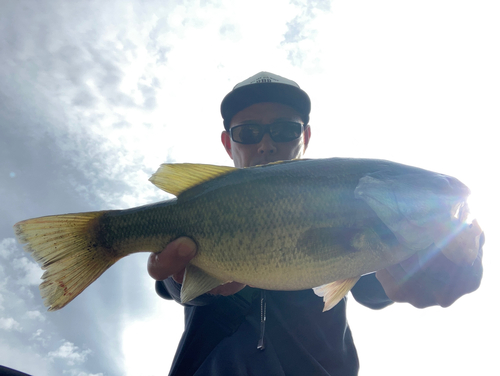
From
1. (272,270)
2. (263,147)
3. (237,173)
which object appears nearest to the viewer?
(272,270)

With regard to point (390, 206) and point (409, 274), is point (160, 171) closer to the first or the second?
point (390, 206)

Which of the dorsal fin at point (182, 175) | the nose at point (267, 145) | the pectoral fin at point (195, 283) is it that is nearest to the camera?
the pectoral fin at point (195, 283)

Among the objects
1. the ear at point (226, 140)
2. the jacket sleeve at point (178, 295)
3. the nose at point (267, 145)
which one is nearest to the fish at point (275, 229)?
the jacket sleeve at point (178, 295)

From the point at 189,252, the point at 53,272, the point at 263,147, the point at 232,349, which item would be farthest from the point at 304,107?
the point at 53,272

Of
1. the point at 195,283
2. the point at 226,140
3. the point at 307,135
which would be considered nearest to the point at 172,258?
the point at 195,283

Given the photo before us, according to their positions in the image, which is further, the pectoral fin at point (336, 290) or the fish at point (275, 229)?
the pectoral fin at point (336, 290)

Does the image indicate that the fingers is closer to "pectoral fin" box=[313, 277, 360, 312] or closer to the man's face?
"pectoral fin" box=[313, 277, 360, 312]

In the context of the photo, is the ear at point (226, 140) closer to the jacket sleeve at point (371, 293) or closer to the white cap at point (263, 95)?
the white cap at point (263, 95)
